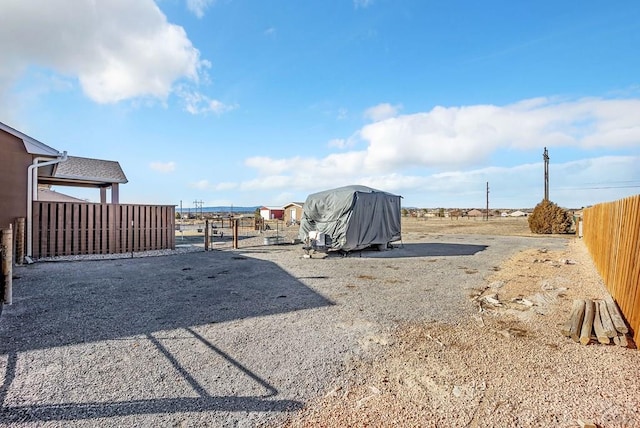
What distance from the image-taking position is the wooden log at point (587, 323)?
3.98 meters

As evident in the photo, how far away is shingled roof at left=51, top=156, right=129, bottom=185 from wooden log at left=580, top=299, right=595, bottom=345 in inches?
668

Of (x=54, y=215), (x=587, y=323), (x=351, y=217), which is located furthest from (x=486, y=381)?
(x=54, y=215)

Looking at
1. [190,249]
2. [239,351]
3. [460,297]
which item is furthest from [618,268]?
[190,249]

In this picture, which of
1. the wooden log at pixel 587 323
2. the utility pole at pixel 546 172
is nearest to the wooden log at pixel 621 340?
the wooden log at pixel 587 323

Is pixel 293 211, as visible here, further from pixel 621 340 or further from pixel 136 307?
pixel 621 340

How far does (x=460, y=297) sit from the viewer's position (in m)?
Answer: 6.12

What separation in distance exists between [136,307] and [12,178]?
22.5 ft

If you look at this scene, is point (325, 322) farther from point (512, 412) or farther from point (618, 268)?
point (618, 268)

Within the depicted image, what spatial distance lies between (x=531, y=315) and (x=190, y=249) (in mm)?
11306

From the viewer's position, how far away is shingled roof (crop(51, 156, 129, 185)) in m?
14.4

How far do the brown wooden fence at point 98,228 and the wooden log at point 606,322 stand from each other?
12.3 metres

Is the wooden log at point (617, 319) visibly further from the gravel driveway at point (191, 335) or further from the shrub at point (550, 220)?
the shrub at point (550, 220)

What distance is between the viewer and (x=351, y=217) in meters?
11.9

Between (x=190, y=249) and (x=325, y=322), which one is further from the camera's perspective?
(x=190, y=249)
